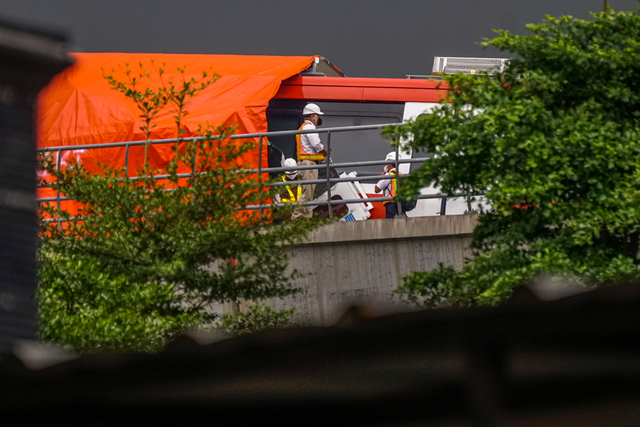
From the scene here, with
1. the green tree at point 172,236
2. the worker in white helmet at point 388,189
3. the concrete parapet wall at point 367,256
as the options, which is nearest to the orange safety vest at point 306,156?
the worker in white helmet at point 388,189

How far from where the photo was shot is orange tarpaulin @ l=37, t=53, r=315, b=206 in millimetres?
11023

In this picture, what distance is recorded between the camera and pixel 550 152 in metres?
5.38

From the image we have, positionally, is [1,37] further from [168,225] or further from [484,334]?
[168,225]

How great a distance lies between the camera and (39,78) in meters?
2.61

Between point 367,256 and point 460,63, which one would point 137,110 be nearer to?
point 367,256

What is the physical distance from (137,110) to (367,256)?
4734 mm

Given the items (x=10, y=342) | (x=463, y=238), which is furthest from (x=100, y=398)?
(x=463, y=238)

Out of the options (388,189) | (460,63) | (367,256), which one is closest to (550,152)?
(367,256)

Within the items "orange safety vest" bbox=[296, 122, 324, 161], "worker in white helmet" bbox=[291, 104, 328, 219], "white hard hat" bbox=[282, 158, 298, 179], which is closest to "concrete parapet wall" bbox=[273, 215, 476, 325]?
"worker in white helmet" bbox=[291, 104, 328, 219]

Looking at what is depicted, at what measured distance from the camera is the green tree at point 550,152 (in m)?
5.32

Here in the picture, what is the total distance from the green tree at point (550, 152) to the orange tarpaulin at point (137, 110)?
5.13 meters

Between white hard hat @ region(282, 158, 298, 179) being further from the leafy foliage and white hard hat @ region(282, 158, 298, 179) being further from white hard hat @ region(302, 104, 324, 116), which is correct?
the leafy foliage

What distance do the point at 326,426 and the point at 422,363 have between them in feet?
1.04

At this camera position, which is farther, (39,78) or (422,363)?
Result: (39,78)
